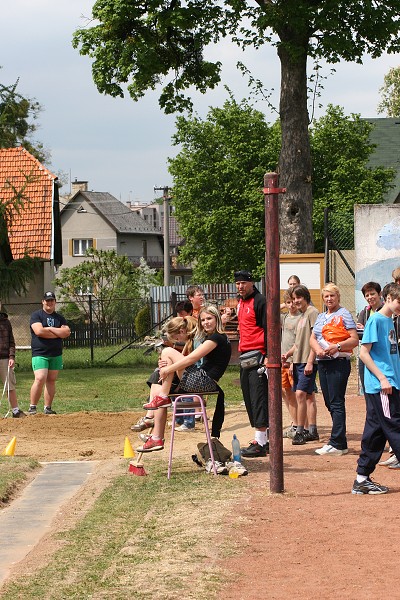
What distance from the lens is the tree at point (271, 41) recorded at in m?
25.2

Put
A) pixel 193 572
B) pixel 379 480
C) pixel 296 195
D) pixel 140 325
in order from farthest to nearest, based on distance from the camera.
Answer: pixel 140 325 < pixel 296 195 < pixel 379 480 < pixel 193 572

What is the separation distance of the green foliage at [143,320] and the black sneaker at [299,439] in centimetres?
2701

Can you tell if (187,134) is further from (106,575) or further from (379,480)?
(106,575)

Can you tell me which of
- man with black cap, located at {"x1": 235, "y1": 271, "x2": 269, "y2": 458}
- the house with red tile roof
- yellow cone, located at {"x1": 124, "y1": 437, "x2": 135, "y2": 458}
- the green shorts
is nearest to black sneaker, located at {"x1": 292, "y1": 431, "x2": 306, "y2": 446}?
man with black cap, located at {"x1": 235, "y1": 271, "x2": 269, "y2": 458}

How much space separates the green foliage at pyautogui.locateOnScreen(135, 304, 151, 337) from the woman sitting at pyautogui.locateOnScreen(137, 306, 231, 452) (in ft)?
94.1

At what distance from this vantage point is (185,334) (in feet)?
38.7

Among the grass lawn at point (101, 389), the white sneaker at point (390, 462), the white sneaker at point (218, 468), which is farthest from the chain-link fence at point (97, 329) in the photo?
the white sneaker at point (218, 468)

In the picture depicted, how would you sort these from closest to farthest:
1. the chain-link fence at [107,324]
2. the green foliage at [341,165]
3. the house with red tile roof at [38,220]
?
the chain-link fence at [107,324] → the house with red tile roof at [38,220] → the green foliage at [341,165]

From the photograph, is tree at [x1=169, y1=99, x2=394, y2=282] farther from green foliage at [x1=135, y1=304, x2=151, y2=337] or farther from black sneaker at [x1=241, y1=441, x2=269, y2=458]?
black sneaker at [x1=241, y1=441, x2=269, y2=458]

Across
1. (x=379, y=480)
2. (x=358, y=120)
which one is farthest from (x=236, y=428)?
(x=358, y=120)

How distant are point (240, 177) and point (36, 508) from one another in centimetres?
4157

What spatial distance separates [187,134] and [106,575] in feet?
150

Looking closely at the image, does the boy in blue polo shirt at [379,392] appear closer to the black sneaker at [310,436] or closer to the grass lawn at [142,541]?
the grass lawn at [142,541]

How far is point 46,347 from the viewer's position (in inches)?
674
